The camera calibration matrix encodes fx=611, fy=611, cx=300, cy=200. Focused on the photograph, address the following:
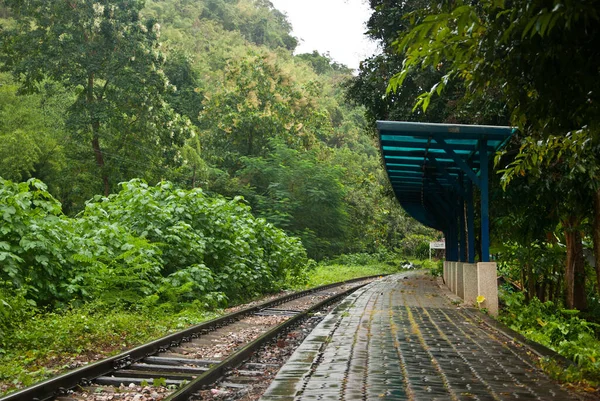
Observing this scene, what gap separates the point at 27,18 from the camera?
103ft

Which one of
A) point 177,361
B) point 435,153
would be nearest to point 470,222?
point 435,153

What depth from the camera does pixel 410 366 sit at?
20.6 ft

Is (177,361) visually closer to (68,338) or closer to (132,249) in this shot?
(68,338)

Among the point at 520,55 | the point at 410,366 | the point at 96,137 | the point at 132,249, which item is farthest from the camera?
the point at 96,137

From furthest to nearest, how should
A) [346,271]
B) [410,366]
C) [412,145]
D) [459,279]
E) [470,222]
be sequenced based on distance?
[346,271] < [459,279] < [470,222] < [412,145] < [410,366]

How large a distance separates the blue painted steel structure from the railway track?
4.42 m

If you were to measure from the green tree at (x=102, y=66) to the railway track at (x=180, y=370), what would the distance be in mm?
23286

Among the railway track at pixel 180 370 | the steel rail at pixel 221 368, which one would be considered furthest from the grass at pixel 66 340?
the steel rail at pixel 221 368

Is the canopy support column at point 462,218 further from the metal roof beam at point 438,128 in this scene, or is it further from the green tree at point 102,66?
the green tree at point 102,66

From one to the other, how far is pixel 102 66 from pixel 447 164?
21.8m


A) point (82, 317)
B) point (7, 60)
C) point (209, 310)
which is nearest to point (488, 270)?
point (209, 310)

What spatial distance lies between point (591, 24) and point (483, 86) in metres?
0.90

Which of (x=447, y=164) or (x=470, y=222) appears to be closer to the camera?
(x=470, y=222)

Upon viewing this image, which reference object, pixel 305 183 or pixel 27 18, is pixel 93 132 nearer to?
pixel 27 18
